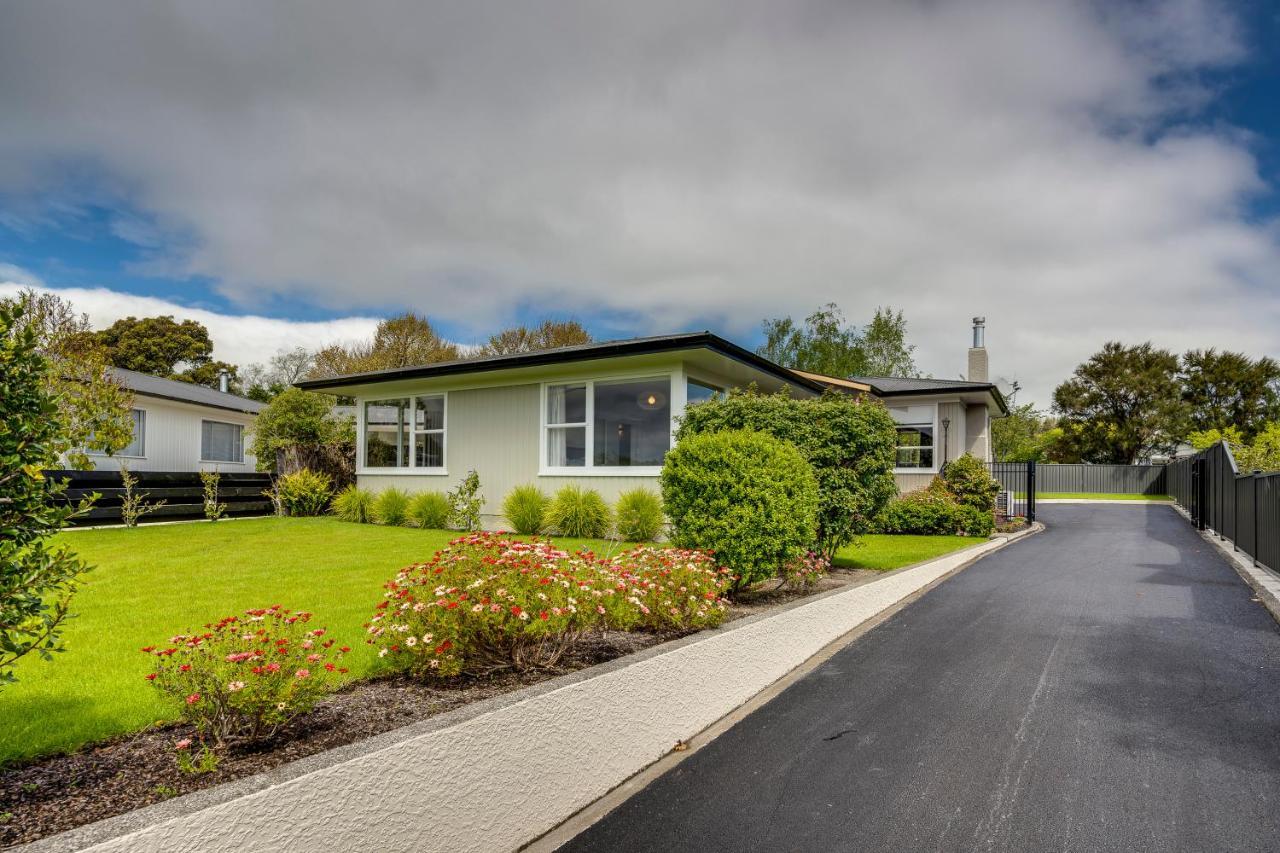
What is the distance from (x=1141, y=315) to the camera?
32.8 m

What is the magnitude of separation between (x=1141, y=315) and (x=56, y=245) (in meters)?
42.5

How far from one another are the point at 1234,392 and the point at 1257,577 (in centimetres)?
4524

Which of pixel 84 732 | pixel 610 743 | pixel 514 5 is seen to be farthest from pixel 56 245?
pixel 610 743

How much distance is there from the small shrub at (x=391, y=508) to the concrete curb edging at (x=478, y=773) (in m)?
10.8

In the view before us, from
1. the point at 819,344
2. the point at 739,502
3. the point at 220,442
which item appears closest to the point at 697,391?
the point at 739,502

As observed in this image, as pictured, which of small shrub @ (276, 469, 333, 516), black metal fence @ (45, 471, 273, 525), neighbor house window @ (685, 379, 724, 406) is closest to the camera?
neighbor house window @ (685, 379, 724, 406)

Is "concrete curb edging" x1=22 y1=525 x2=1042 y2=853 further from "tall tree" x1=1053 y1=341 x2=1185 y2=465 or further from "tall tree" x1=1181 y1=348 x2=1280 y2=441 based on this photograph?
"tall tree" x1=1181 y1=348 x2=1280 y2=441

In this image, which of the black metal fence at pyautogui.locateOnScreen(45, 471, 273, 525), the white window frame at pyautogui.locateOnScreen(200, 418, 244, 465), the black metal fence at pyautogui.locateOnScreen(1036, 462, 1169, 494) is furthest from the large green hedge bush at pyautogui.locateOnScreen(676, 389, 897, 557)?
the black metal fence at pyautogui.locateOnScreen(1036, 462, 1169, 494)

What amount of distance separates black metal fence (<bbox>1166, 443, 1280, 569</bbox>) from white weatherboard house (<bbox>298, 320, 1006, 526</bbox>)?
5358mm

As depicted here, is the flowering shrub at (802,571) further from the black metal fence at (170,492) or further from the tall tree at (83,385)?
the black metal fence at (170,492)

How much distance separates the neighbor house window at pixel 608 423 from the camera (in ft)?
39.4

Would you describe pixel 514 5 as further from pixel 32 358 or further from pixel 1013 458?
pixel 1013 458

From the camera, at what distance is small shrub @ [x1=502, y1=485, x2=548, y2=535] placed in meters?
12.2

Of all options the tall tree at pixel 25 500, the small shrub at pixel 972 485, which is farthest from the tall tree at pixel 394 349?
the tall tree at pixel 25 500
